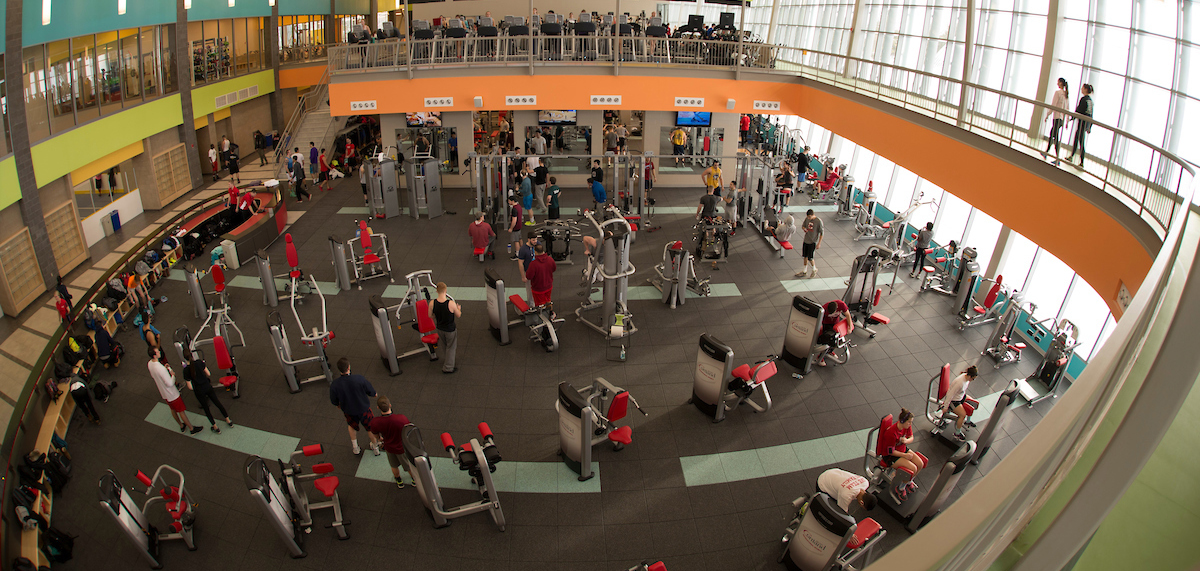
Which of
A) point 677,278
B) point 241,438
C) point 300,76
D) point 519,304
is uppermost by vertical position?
point 300,76

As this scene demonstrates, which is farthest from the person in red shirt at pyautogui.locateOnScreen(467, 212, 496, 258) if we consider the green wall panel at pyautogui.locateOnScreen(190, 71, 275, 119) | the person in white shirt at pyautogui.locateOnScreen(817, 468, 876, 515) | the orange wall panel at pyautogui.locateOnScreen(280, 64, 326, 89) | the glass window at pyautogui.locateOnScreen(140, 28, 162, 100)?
the orange wall panel at pyautogui.locateOnScreen(280, 64, 326, 89)

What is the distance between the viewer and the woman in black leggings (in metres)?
7.89

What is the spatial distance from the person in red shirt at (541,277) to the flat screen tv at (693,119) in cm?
1147

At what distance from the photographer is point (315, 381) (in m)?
9.29

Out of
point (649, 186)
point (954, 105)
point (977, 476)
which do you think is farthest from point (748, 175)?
point (977, 476)

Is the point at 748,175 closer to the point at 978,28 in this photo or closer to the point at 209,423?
the point at 978,28

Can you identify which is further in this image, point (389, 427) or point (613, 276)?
point (613, 276)

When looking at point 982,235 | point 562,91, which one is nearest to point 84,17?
point 562,91

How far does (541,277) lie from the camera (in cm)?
1006

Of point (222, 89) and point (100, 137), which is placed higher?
point (222, 89)

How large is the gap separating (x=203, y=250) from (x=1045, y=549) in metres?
16.9

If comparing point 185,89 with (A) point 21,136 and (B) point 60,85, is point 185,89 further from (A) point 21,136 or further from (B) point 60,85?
(A) point 21,136

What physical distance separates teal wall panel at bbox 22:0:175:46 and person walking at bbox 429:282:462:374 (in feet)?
37.2

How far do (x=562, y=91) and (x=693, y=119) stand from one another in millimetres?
4681
